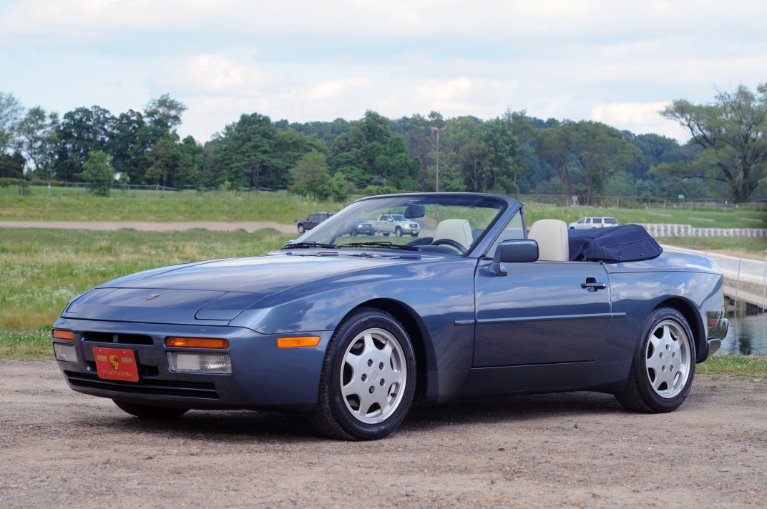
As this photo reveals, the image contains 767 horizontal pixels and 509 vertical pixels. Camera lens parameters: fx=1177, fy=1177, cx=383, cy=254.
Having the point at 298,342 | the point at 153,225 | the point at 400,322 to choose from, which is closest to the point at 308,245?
the point at 400,322

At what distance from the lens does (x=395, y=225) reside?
7.79m

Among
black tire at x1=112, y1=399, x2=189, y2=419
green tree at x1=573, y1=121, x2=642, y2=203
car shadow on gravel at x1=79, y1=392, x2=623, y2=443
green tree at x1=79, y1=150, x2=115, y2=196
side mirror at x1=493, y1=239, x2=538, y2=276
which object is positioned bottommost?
car shadow on gravel at x1=79, y1=392, x2=623, y2=443

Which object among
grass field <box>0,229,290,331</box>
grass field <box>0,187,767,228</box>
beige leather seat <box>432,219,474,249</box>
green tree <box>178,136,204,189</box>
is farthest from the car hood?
green tree <box>178,136,204,189</box>

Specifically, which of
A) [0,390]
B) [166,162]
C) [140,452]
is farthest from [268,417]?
[166,162]

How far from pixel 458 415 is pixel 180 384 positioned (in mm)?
2175

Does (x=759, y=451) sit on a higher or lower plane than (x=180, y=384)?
lower

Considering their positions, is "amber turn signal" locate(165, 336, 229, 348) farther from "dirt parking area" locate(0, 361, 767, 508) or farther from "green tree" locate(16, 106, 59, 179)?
"green tree" locate(16, 106, 59, 179)

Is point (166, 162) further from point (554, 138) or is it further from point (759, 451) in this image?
point (759, 451)

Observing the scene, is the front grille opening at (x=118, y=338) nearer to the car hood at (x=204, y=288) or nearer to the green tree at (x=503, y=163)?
A: the car hood at (x=204, y=288)

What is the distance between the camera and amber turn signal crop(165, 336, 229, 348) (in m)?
5.94

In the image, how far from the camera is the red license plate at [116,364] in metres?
6.17

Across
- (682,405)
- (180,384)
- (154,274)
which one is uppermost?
(154,274)

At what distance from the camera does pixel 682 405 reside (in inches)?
338

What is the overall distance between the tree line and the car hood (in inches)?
3578
